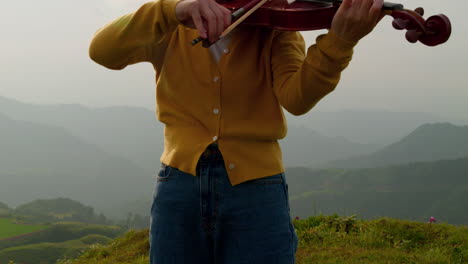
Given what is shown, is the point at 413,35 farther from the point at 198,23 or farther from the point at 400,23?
the point at 198,23

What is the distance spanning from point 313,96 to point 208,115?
0.43 meters

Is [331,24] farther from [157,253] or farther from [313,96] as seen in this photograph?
[157,253]

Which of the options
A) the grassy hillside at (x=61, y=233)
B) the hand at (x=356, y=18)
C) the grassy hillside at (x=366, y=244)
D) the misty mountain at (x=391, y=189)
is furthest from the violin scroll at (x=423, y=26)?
the misty mountain at (x=391, y=189)

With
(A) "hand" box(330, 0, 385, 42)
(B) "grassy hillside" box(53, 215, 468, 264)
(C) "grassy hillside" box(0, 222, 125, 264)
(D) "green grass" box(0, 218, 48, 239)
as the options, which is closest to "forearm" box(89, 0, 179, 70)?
(A) "hand" box(330, 0, 385, 42)

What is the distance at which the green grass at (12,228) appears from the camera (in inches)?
1030

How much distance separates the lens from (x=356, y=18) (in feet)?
4.67

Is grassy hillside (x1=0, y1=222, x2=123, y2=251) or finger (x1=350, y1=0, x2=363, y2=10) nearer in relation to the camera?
finger (x1=350, y1=0, x2=363, y2=10)

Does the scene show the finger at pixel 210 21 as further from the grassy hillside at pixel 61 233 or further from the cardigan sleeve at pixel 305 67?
the grassy hillside at pixel 61 233

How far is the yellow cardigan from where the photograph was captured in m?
1.70

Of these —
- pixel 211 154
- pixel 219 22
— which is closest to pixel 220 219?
pixel 211 154

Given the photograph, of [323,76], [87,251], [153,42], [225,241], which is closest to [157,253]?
[225,241]

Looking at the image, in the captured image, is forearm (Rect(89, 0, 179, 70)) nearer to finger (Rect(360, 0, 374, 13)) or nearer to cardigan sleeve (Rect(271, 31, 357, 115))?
cardigan sleeve (Rect(271, 31, 357, 115))

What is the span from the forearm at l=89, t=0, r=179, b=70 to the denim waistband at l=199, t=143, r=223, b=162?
468 millimetres

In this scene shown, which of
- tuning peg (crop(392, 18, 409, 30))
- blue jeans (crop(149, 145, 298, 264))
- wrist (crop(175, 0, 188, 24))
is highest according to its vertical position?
wrist (crop(175, 0, 188, 24))
